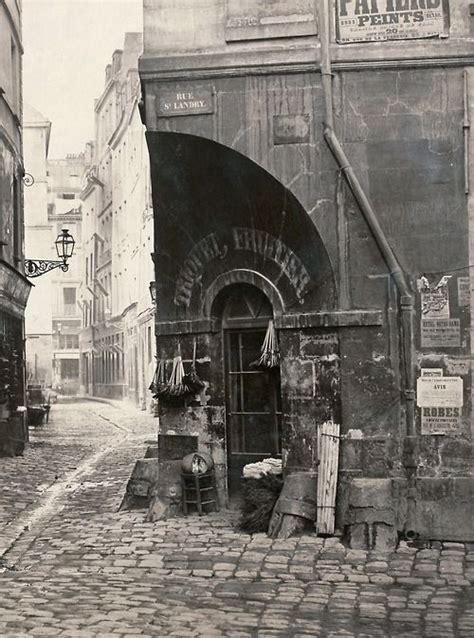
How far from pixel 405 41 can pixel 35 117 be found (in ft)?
117

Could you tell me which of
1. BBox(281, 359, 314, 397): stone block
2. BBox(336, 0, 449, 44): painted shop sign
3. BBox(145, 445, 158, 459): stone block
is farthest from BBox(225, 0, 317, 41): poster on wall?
BBox(145, 445, 158, 459): stone block

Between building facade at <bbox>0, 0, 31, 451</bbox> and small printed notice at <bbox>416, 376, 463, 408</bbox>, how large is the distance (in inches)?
433

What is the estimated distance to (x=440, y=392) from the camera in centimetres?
1000

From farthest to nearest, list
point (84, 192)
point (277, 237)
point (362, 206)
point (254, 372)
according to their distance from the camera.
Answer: point (84, 192), point (254, 372), point (277, 237), point (362, 206)

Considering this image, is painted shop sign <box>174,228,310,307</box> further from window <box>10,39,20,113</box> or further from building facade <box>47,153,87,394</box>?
building facade <box>47,153,87,394</box>

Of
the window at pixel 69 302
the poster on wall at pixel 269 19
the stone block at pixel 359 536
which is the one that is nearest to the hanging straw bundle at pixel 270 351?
the stone block at pixel 359 536

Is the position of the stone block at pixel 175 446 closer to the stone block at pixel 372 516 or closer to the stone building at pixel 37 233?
the stone block at pixel 372 516

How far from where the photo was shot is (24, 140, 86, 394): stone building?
44094 mm

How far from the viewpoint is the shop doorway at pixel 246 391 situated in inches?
461

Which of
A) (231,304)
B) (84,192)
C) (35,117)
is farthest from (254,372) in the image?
(84,192)

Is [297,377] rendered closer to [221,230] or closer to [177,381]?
[177,381]

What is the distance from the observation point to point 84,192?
208 feet

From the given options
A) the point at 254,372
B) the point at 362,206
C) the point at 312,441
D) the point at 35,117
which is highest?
the point at 35,117

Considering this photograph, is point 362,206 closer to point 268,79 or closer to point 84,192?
point 268,79
